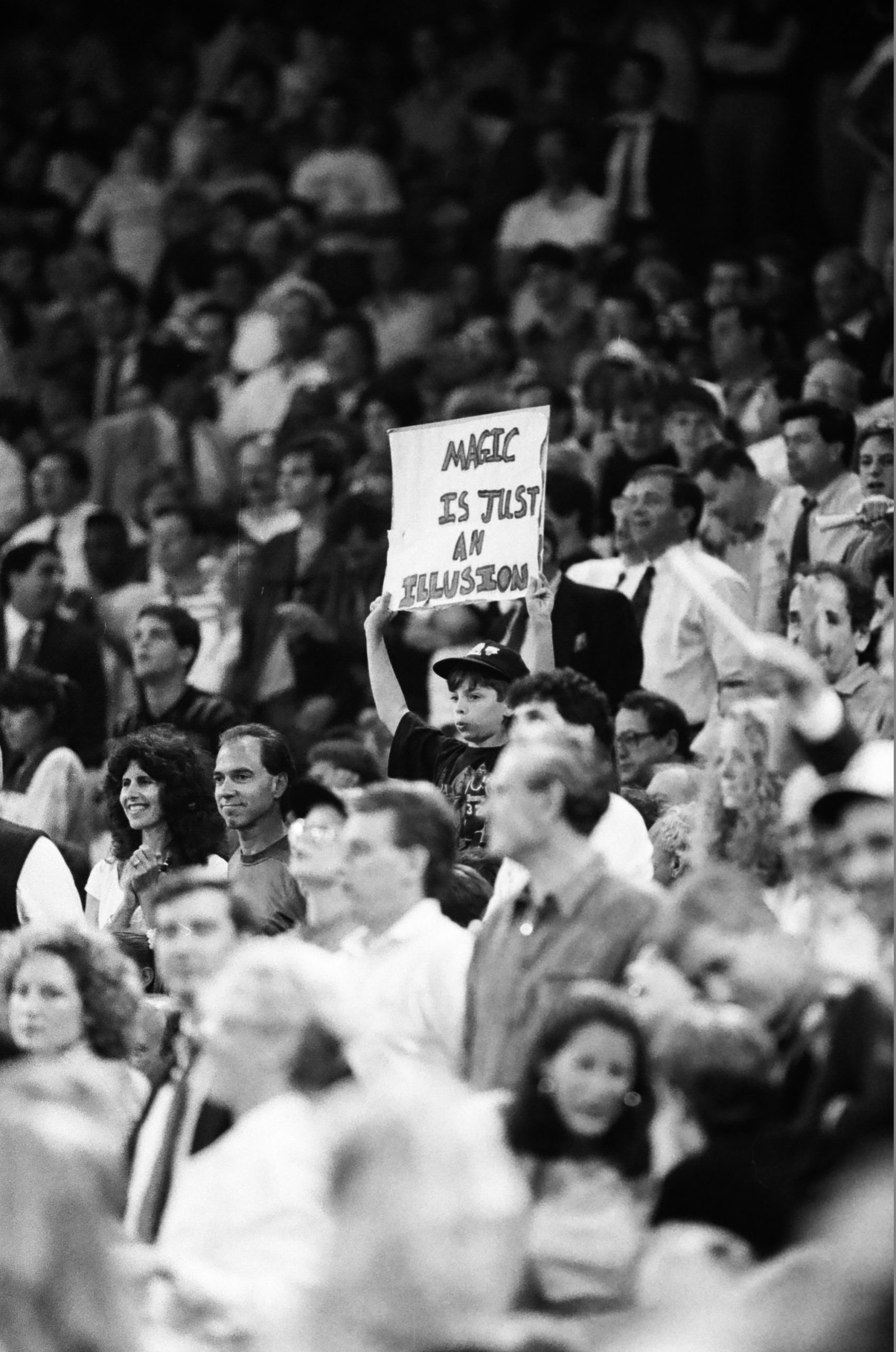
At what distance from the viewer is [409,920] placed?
265 inches

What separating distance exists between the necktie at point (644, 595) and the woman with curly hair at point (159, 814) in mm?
1923

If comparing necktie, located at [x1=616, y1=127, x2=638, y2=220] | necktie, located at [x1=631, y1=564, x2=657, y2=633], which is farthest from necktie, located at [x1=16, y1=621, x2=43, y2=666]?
necktie, located at [x1=616, y1=127, x2=638, y2=220]

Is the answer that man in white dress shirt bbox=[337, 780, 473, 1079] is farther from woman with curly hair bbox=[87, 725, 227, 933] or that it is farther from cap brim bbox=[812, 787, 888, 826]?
woman with curly hair bbox=[87, 725, 227, 933]

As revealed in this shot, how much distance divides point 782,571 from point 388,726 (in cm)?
185

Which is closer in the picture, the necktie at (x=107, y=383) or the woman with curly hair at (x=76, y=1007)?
the woman with curly hair at (x=76, y=1007)

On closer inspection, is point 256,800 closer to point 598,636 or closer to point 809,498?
point 598,636

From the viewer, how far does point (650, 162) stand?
15164mm

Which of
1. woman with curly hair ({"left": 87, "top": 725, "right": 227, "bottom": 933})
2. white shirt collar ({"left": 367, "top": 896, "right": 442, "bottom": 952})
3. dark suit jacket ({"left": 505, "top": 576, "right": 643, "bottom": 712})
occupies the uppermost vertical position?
dark suit jacket ({"left": 505, "top": 576, "right": 643, "bottom": 712})

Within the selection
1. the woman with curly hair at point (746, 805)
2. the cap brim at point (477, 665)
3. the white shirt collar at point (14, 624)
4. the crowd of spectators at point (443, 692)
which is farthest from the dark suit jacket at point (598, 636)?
the white shirt collar at point (14, 624)

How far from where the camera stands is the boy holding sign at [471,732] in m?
8.66

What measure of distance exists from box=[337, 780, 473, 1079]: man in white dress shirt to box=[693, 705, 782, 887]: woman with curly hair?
1.99 ft

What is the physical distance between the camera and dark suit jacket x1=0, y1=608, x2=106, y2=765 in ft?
39.4

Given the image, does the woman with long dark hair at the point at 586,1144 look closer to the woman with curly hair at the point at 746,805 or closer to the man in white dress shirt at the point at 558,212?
the woman with curly hair at the point at 746,805

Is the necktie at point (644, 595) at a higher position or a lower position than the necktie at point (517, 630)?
higher
